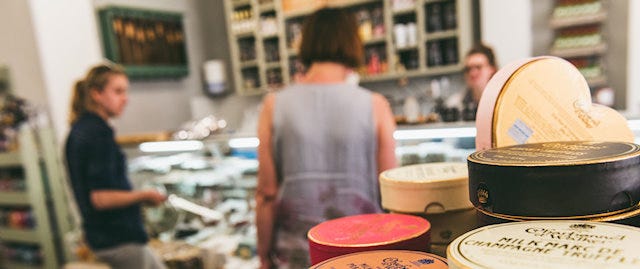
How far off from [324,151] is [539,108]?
0.98m

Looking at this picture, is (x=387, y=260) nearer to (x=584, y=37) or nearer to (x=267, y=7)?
(x=584, y=37)

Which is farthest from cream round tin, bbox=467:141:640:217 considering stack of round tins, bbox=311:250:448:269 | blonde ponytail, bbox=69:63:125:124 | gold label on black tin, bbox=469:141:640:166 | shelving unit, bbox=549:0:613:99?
shelving unit, bbox=549:0:613:99

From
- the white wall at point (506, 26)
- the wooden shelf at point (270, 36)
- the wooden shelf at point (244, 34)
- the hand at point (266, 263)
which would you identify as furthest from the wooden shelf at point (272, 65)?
the hand at point (266, 263)

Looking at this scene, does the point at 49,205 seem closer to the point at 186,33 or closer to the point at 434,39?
the point at 186,33

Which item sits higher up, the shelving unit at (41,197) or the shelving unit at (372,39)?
the shelving unit at (372,39)

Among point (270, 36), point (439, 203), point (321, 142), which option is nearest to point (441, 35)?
point (270, 36)

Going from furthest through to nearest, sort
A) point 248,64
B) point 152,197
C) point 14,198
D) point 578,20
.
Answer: point 248,64 < point 14,198 < point 578,20 < point 152,197

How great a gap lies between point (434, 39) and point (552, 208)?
4609mm

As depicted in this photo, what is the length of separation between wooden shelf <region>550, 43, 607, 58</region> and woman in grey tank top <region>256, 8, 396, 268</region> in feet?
12.6

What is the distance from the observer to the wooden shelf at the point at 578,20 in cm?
444

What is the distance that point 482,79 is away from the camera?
3436mm

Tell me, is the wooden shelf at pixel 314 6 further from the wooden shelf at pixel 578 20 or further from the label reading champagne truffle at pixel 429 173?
the label reading champagne truffle at pixel 429 173

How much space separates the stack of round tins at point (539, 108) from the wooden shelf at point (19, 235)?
5.06 meters

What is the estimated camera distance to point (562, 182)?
58 centimetres
